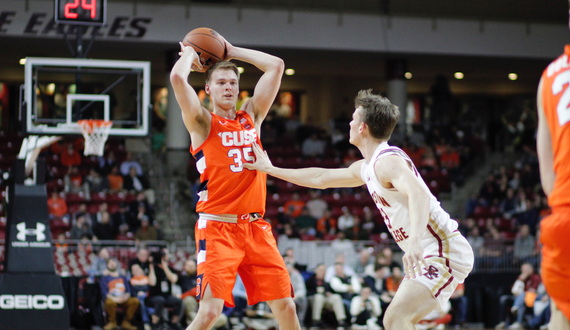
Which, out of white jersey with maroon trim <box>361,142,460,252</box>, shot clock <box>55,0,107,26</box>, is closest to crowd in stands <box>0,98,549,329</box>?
shot clock <box>55,0,107,26</box>

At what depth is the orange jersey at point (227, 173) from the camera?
5.97m

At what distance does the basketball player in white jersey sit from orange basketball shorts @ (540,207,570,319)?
A: 123 centimetres

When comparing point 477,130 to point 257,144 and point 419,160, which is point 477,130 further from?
point 257,144

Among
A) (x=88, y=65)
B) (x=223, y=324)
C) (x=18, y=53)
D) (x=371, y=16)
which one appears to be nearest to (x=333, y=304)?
(x=223, y=324)

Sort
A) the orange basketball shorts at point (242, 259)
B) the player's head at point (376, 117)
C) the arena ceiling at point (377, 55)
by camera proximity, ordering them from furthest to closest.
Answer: the arena ceiling at point (377, 55) → the orange basketball shorts at point (242, 259) → the player's head at point (376, 117)

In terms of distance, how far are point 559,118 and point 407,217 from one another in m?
1.75

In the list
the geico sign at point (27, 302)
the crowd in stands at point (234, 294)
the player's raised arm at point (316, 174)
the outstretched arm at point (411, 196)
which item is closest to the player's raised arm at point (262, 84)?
the player's raised arm at point (316, 174)

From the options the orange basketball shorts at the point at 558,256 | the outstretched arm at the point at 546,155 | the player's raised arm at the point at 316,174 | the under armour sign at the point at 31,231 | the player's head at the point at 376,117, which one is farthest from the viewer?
the under armour sign at the point at 31,231

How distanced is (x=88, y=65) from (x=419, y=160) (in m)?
11.4

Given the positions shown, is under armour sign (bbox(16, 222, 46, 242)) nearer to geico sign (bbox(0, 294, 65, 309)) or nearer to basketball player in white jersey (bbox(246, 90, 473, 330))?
geico sign (bbox(0, 294, 65, 309))

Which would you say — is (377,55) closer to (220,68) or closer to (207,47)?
(207,47)

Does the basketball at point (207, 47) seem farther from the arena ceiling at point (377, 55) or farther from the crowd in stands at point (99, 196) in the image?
the arena ceiling at point (377, 55)

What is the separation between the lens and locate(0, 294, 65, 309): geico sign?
1008 centimetres

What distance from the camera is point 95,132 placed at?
11016mm
